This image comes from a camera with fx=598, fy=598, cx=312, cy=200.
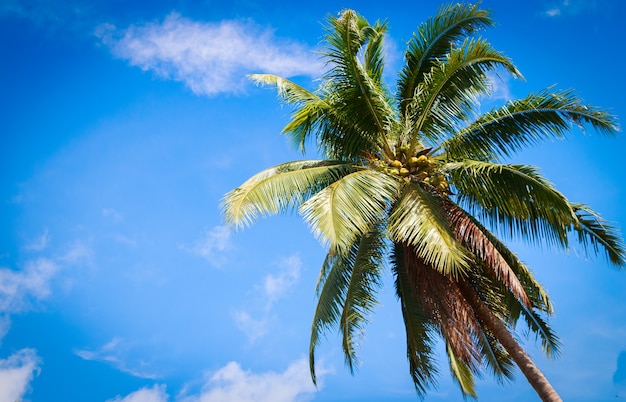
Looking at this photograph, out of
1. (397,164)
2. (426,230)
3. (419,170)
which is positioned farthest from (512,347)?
(397,164)

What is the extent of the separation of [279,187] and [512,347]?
4.63 m

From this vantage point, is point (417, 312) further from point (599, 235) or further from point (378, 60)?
point (378, 60)

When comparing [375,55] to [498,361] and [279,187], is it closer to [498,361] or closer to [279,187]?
[279,187]

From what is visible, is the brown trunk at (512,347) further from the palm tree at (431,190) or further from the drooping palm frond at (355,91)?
the drooping palm frond at (355,91)

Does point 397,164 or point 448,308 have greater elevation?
point 397,164

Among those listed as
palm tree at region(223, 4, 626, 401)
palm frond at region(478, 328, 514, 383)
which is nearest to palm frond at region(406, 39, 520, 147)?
palm tree at region(223, 4, 626, 401)

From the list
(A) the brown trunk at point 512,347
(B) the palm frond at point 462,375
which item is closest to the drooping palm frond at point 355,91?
(A) the brown trunk at point 512,347

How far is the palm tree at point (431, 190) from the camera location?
9656 millimetres

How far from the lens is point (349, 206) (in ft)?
29.7

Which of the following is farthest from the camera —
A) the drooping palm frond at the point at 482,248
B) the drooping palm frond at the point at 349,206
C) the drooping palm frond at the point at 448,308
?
the drooping palm frond at the point at 448,308

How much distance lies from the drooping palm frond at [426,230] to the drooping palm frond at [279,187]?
145 cm

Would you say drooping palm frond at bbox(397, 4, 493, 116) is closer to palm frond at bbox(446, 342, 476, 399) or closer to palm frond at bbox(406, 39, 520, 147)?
palm frond at bbox(406, 39, 520, 147)

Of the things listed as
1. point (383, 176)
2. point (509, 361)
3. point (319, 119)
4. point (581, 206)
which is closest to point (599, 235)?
point (581, 206)

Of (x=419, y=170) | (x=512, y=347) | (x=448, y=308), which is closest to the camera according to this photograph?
(x=512, y=347)
